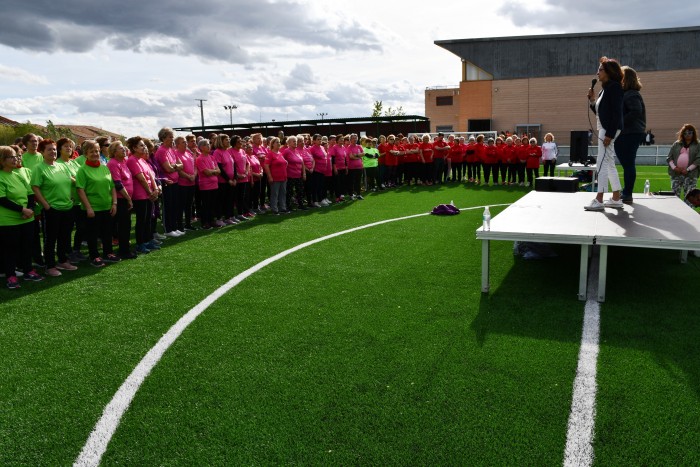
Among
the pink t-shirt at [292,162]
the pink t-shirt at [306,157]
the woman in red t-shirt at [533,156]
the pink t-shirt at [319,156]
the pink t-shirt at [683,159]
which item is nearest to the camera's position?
the pink t-shirt at [683,159]

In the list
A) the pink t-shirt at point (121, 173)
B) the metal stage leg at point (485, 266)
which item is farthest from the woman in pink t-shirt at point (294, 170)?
the metal stage leg at point (485, 266)

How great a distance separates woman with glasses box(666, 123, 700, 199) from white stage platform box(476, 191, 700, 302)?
2.87 metres

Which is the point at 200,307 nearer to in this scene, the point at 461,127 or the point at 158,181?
the point at 158,181

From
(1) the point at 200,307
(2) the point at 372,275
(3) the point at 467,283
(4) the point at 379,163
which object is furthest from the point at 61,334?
(4) the point at 379,163

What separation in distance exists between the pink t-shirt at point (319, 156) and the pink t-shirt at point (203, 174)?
13.5ft

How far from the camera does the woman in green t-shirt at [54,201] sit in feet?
24.5

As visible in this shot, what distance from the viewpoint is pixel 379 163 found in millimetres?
19953

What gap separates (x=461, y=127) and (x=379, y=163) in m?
41.8

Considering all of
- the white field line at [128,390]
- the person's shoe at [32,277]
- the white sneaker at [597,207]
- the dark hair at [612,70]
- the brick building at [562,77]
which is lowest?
the white field line at [128,390]

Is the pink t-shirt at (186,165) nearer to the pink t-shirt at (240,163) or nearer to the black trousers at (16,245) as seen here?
the pink t-shirt at (240,163)

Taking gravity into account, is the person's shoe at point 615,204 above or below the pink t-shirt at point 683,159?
below

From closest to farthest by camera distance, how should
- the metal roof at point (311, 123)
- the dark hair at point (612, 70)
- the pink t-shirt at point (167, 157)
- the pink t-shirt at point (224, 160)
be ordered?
the dark hair at point (612, 70) → the pink t-shirt at point (167, 157) → the pink t-shirt at point (224, 160) → the metal roof at point (311, 123)

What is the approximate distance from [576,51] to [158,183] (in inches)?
2105

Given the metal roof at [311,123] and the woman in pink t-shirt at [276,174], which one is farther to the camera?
the metal roof at [311,123]
